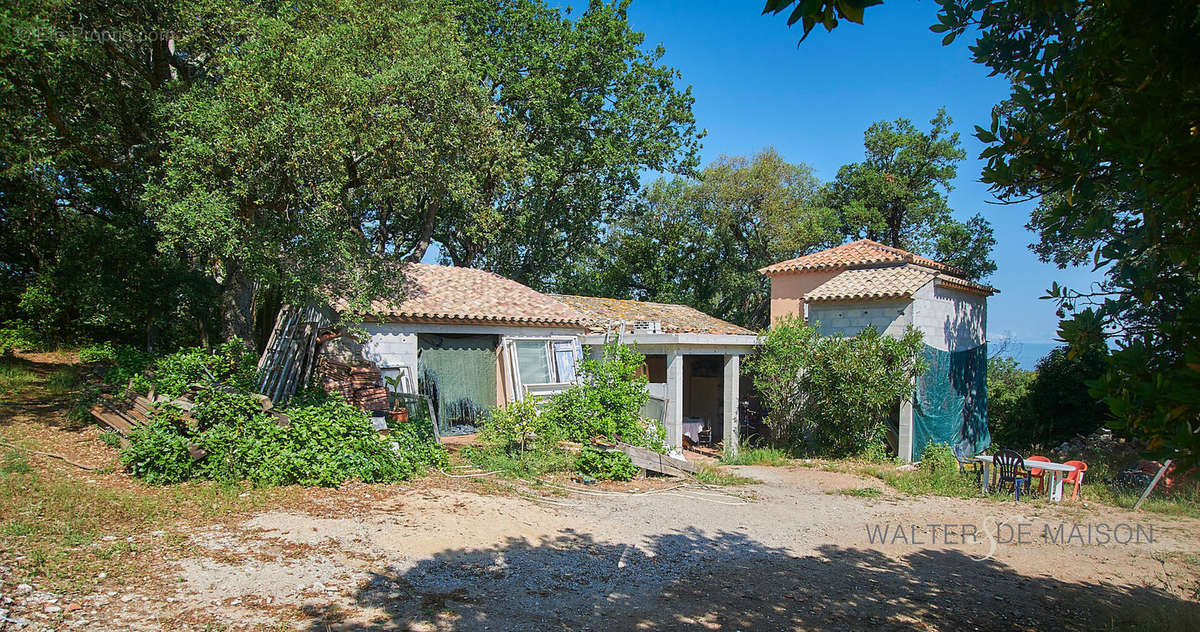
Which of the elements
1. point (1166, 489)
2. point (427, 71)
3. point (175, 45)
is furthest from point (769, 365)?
point (175, 45)

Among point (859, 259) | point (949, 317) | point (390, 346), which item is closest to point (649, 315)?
point (859, 259)

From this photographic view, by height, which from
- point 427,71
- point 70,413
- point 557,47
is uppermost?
point 557,47

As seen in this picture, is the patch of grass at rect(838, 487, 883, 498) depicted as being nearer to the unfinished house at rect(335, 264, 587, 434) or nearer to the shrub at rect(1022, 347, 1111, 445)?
the unfinished house at rect(335, 264, 587, 434)

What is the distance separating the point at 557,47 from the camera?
21.2 meters

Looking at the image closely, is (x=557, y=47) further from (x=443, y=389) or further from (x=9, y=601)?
(x=9, y=601)

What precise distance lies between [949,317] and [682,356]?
6.25 metres

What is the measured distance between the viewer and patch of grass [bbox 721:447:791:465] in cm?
1394

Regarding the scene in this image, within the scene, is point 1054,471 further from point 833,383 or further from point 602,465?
point 602,465

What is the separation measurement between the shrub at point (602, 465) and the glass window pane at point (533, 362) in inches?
166

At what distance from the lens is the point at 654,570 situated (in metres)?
6.22

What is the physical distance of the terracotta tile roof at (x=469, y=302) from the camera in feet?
43.2

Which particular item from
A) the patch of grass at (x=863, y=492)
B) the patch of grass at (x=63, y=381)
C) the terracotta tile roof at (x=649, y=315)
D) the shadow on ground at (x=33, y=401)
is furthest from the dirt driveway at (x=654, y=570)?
the patch of grass at (x=63, y=381)

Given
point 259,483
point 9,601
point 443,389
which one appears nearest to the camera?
point 9,601

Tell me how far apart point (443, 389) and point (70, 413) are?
6201mm
